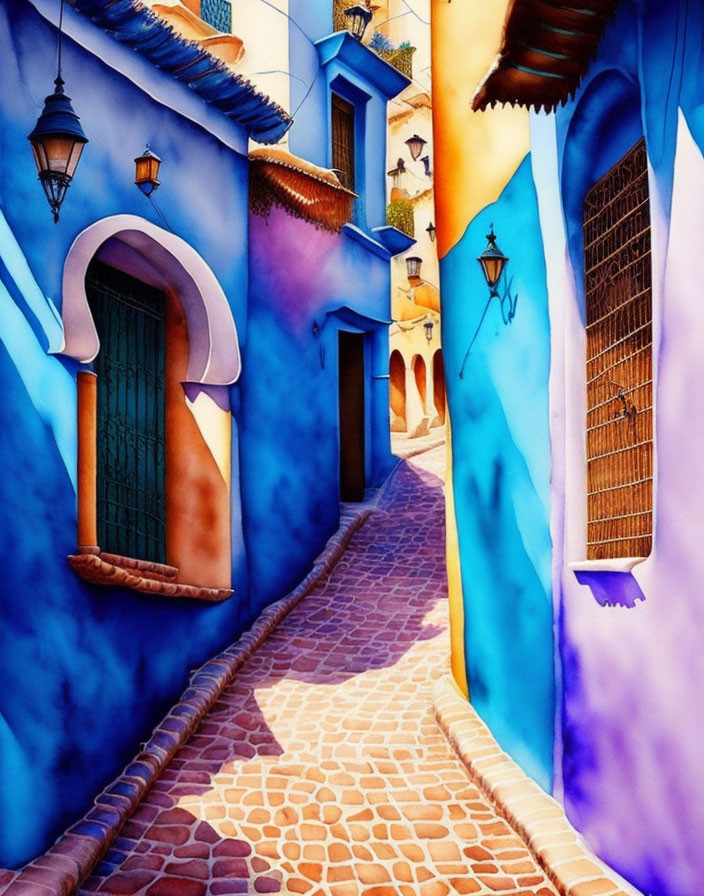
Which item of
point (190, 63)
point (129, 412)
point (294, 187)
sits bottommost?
point (129, 412)

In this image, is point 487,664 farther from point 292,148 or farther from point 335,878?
point 292,148

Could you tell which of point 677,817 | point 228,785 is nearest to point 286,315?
point 228,785

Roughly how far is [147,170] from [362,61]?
8.21 meters

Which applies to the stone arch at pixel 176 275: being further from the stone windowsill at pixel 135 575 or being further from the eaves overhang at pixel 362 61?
the eaves overhang at pixel 362 61

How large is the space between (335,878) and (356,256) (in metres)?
10.1

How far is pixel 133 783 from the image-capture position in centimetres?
642

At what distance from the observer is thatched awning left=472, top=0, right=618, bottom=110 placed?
4.64 metres

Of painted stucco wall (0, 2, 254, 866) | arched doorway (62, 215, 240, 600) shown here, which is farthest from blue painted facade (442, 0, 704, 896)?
painted stucco wall (0, 2, 254, 866)

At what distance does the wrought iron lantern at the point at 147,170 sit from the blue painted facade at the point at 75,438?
83mm

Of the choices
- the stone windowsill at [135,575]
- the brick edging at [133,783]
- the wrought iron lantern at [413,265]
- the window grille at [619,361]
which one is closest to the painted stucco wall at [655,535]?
the window grille at [619,361]

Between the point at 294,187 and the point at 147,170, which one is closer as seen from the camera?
the point at 147,170

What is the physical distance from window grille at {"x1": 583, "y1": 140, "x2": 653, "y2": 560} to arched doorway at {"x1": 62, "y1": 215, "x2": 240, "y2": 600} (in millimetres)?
3290

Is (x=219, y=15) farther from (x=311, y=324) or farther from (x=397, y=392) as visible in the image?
(x=397, y=392)

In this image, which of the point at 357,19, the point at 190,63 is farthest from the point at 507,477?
the point at 357,19
